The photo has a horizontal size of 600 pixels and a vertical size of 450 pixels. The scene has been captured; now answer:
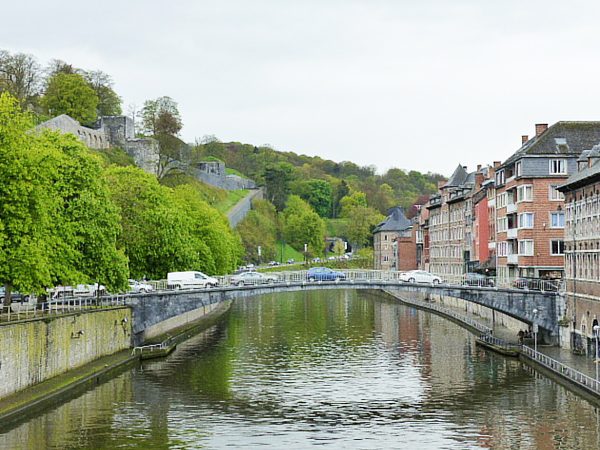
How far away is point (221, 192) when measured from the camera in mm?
185250

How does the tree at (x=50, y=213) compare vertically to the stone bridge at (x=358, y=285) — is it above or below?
above

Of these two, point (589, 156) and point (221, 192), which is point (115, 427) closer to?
point (589, 156)

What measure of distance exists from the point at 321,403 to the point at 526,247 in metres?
34.6

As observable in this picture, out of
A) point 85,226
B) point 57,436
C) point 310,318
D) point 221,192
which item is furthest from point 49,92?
point 57,436

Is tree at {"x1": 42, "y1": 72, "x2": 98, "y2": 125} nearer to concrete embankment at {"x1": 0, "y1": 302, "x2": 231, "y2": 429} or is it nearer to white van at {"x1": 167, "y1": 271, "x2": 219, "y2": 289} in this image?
white van at {"x1": 167, "y1": 271, "x2": 219, "y2": 289}

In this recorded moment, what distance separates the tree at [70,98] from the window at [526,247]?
90.6 meters

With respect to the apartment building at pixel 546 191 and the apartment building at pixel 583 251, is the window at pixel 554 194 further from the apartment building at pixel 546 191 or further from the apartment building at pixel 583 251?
the apartment building at pixel 583 251

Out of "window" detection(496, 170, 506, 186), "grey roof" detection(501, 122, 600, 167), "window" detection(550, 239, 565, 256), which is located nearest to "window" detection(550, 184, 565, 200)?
"grey roof" detection(501, 122, 600, 167)

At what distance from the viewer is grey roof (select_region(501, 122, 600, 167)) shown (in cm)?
7288

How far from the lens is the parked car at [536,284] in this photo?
6525 centimetres

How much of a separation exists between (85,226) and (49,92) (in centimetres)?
9754

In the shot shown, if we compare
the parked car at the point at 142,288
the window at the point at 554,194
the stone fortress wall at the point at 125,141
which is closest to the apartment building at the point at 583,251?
the window at the point at 554,194

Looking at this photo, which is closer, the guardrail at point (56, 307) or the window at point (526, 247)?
the guardrail at point (56, 307)

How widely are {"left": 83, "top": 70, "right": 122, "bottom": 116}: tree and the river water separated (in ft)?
330
